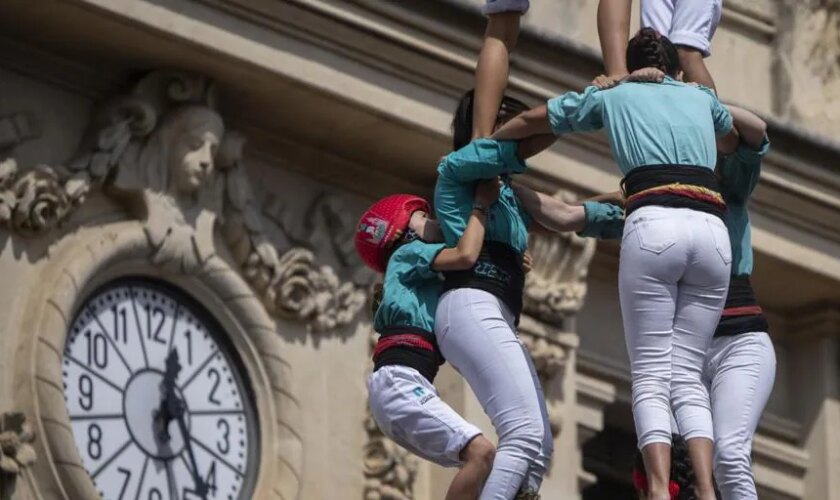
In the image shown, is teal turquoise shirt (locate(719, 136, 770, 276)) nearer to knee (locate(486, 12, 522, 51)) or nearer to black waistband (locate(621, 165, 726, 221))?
black waistband (locate(621, 165, 726, 221))

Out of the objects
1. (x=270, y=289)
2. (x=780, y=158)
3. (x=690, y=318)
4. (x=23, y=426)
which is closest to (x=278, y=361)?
(x=270, y=289)

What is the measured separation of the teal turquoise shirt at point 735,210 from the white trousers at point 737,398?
0.89ft

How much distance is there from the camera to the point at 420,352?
12.1 metres

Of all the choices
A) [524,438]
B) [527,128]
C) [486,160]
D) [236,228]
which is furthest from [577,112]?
[236,228]

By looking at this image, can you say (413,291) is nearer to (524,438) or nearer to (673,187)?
(524,438)

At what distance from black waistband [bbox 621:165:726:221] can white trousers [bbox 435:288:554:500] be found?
1.86 ft

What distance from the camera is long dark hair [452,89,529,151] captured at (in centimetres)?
1235

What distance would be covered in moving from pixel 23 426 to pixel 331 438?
72.0 inches

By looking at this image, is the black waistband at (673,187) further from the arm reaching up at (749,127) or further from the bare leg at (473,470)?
the bare leg at (473,470)

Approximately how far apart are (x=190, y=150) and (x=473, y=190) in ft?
12.4

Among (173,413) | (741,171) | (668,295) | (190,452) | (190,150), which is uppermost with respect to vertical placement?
(190,150)

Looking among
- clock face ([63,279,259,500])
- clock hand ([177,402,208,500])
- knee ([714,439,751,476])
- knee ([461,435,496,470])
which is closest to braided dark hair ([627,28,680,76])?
knee ([714,439,751,476])

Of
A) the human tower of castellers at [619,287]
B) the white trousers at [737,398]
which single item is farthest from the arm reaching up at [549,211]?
the white trousers at [737,398]

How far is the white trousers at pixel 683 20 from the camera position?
1279cm
